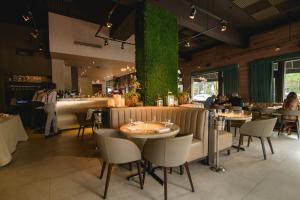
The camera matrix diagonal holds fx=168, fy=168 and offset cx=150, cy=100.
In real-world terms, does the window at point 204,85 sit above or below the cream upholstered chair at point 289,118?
above

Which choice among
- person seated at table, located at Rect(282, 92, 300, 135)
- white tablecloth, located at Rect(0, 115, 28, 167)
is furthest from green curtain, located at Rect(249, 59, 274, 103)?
white tablecloth, located at Rect(0, 115, 28, 167)

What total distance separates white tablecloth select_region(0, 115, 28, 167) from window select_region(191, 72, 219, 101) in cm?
893

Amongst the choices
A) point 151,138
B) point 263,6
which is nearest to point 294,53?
point 263,6

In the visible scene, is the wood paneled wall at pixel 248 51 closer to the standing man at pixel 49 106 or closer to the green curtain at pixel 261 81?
the green curtain at pixel 261 81

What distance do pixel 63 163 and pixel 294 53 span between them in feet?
26.1

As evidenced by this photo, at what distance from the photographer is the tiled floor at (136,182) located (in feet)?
7.85

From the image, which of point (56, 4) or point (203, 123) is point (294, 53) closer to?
point (203, 123)

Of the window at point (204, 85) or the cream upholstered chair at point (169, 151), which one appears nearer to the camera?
the cream upholstered chair at point (169, 151)

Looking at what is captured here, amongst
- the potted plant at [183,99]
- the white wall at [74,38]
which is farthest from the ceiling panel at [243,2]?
the white wall at [74,38]

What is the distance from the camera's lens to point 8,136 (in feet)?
12.9

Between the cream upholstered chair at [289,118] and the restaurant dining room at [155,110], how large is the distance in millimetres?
35

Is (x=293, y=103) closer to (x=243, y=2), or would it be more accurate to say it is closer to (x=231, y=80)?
(x=231, y=80)

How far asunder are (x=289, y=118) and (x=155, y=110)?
471 centimetres

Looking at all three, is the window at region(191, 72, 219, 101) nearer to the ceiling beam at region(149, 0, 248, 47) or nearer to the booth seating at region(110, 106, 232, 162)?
the ceiling beam at region(149, 0, 248, 47)
